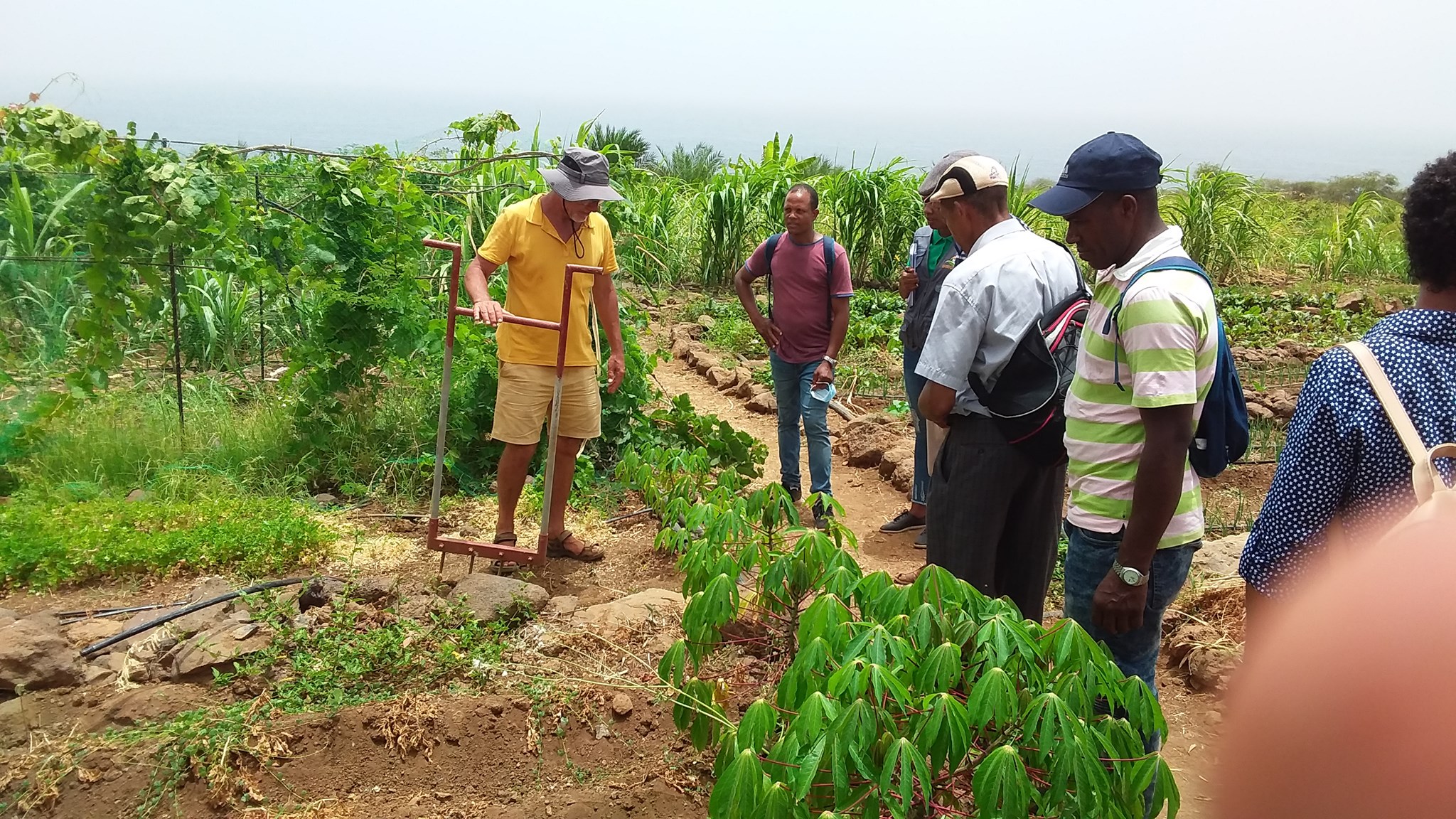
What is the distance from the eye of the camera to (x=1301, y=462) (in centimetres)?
197

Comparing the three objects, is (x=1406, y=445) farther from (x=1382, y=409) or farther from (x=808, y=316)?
(x=808, y=316)

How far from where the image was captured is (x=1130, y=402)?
8.15ft

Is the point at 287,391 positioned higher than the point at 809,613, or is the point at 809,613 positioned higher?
the point at 809,613

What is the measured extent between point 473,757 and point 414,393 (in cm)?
354

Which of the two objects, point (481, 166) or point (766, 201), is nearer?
point (481, 166)

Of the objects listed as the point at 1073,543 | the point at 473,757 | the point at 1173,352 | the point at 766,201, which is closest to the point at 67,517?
the point at 473,757

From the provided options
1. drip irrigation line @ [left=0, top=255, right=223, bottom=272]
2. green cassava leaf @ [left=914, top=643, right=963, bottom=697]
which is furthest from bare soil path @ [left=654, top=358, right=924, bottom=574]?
drip irrigation line @ [left=0, top=255, right=223, bottom=272]

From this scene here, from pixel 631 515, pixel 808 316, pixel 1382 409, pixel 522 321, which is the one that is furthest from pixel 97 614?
pixel 1382 409

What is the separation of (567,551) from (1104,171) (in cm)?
338

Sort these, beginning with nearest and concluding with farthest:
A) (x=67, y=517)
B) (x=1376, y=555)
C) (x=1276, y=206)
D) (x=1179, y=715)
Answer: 1. (x=1376, y=555)
2. (x=1179, y=715)
3. (x=67, y=517)
4. (x=1276, y=206)

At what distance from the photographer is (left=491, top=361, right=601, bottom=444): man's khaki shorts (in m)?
4.65

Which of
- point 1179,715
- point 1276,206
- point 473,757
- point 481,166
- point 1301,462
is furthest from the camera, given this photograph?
point 1276,206

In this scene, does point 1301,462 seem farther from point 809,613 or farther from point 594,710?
point 594,710

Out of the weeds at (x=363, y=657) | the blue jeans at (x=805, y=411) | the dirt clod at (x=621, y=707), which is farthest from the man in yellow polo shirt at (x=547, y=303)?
the dirt clod at (x=621, y=707)
